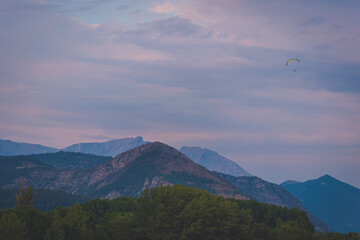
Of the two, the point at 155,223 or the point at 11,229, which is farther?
the point at 155,223

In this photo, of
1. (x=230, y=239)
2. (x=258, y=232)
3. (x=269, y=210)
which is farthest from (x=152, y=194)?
(x=269, y=210)

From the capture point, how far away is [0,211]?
398ft

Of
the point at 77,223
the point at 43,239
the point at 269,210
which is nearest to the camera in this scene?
the point at 43,239

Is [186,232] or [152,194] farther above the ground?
[152,194]

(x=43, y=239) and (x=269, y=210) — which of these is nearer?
(x=43, y=239)

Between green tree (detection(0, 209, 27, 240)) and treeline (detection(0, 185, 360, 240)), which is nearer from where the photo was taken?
green tree (detection(0, 209, 27, 240))

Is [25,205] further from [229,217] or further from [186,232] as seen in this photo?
[229,217]

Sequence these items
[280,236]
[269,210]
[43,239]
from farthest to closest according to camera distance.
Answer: [269,210] < [280,236] < [43,239]

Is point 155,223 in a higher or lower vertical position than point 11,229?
higher

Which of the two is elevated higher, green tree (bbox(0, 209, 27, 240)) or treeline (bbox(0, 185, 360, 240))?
treeline (bbox(0, 185, 360, 240))

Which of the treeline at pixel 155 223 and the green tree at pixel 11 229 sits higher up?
the treeline at pixel 155 223

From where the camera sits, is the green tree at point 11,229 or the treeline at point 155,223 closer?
the green tree at point 11,229

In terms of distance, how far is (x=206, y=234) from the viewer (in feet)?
A: 373

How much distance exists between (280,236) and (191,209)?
2999 centimetres
